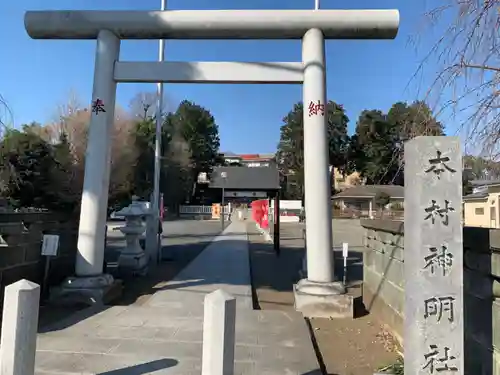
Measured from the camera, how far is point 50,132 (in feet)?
104

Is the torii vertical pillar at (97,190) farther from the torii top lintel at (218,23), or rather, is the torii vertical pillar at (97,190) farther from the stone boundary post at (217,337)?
the stone boundary post at (217,337)

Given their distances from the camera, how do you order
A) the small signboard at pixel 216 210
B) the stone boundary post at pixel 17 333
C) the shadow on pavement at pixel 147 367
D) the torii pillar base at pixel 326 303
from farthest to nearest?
the small signboard at pixel 216 210 → the torii pillar base at pixel 326 303 → the shadow on pavement at pixel 147 367 → the stone boundary post at pixel 17 333

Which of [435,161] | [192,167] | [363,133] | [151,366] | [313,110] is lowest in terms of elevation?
[151,366]

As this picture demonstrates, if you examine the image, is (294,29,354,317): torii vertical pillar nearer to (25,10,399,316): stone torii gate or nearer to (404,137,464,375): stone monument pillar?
(25,10,399,316): stone torii gate

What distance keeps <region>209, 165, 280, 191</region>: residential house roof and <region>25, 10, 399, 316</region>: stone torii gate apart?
128 feet

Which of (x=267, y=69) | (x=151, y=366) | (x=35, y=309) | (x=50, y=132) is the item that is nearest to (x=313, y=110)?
(x=267, y=69)

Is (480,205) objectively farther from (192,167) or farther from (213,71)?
(192,167)

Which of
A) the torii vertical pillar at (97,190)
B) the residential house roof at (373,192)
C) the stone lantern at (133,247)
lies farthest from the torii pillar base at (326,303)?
the residential house roof at (373,192)

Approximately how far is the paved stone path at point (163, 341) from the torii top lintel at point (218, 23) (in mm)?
4909

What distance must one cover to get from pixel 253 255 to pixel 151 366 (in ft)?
39.4

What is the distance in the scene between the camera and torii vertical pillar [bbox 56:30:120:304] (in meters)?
7.36

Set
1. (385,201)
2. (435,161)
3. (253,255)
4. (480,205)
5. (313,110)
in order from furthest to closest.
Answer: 1. (385,201)
2. (480,205)
3. (253,255)
4. (313,110)
5. (435,161)

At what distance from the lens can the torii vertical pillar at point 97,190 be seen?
736cm

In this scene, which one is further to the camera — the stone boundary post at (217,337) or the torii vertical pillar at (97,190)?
the torii vertical pillar at (97,190)
